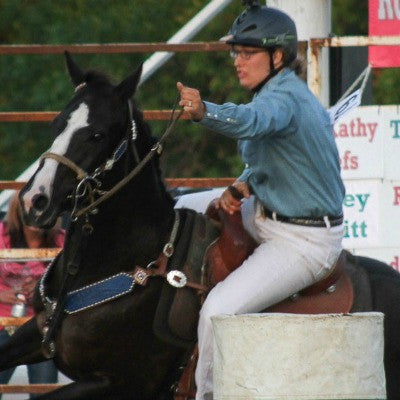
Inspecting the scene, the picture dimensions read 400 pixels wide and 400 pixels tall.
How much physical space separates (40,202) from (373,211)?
9.85ft

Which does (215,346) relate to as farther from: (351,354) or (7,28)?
(7,28)

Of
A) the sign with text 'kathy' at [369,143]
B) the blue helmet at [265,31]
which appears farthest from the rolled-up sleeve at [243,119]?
the sign with text 'kathy' at [369,143]

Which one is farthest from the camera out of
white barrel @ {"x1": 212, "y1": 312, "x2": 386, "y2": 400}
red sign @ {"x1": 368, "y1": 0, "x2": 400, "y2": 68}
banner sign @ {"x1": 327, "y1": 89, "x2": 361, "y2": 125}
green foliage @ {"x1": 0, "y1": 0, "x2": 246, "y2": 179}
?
green foliage @ {"x1": 0, "y1": 0, "x2": 246, "y2": 179}

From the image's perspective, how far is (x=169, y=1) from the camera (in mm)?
20562

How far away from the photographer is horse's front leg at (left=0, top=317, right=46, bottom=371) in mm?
7316

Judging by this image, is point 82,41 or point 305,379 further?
point 82,41

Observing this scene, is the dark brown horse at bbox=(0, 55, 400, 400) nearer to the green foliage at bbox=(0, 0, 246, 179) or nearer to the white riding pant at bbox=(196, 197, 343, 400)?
the white riding pant at bbox=(196, 197, 343, 400)

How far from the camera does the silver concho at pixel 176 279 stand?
7191mm

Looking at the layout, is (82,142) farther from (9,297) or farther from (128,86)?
(9,297)

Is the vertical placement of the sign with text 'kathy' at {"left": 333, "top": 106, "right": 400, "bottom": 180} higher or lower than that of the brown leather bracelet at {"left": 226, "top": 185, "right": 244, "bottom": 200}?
lower

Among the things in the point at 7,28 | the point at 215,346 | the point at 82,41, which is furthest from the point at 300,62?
the point at 7,28

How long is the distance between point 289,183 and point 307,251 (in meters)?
0.35

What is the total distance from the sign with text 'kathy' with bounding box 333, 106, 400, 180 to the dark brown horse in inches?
75.4

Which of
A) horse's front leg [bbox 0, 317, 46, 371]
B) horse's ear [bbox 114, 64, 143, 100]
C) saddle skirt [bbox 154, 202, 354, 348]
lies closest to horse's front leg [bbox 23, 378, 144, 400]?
horse's front leg [bbox 0, 317, 46, 371]
